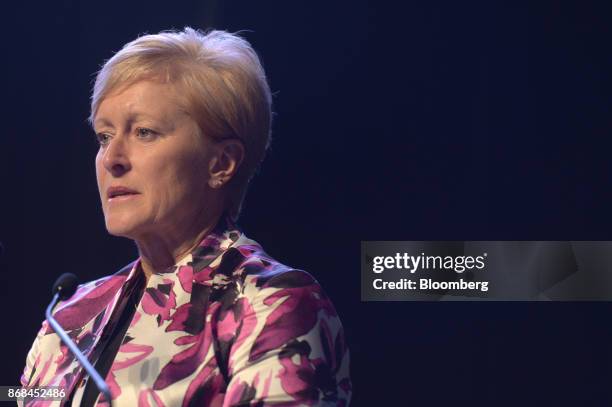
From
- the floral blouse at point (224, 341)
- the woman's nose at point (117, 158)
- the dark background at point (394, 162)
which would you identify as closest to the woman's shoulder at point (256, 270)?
the floral blouse at point (224, 341)

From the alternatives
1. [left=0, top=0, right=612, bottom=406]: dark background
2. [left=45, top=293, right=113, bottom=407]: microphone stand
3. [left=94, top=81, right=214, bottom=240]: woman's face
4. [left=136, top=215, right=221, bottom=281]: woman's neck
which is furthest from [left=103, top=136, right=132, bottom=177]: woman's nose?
[left=0, top=0, right=612, bottom=406]: dark background

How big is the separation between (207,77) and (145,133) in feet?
0.45

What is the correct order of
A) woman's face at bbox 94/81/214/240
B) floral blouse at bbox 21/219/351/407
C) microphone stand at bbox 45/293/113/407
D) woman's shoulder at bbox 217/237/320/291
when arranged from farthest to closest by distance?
woman's face at bbox 94/81/214/240 < woman's shoulder at bbox 217/237/320/291 < floral blouse at bbox 21/219/351/407 < microphone stand at bbox 45/293/113/407

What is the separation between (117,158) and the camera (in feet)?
4.96

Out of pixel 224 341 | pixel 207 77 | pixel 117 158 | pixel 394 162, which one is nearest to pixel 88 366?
pixel 224 341

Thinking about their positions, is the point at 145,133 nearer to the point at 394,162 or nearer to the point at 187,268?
the point at 187,268

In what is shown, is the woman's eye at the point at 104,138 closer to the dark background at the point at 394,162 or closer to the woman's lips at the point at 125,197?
the woman's lips at the point at 125,197

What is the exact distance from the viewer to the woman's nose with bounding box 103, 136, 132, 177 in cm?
151

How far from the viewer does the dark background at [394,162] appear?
2662 millimetres

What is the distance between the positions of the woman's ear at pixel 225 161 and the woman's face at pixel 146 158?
0.05 m

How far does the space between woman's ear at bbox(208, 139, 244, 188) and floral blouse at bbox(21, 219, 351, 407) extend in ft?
0.31

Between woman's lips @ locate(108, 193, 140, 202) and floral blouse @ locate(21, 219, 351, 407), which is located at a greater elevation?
woman's lips @ locate(108, 193, 140, 202)

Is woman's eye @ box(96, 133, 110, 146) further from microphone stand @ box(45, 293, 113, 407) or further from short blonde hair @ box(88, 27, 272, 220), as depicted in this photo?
microphone stand @ box(45, 293, 113, 407)

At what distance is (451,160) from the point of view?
2.70m
